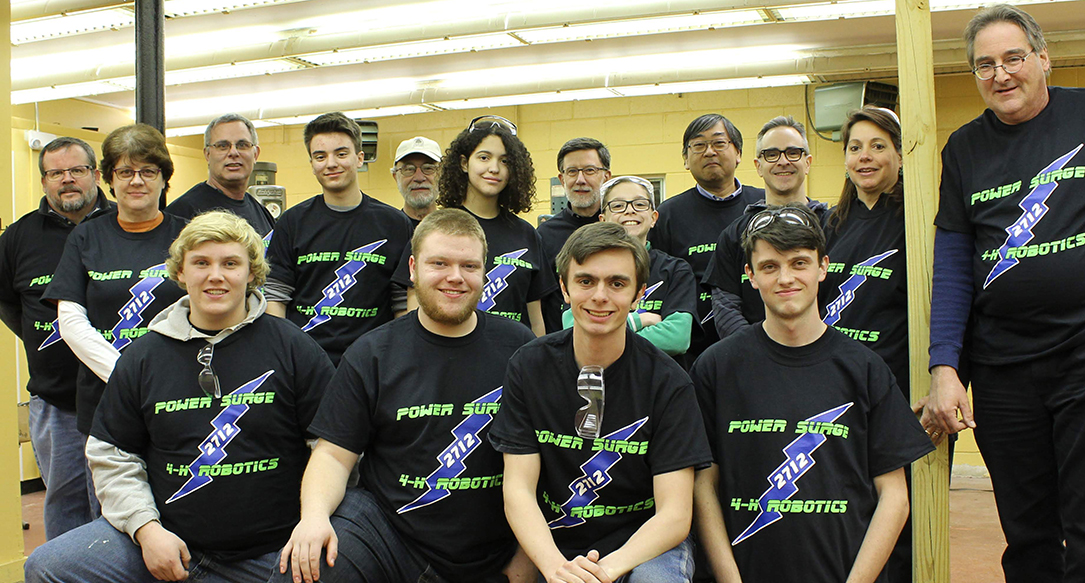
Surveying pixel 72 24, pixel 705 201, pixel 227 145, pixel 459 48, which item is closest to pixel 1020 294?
pixel 705 201

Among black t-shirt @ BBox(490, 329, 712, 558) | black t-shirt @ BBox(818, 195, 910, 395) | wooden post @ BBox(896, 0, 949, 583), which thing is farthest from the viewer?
black t-shirt @ BBox(818, 195, 910, 395)

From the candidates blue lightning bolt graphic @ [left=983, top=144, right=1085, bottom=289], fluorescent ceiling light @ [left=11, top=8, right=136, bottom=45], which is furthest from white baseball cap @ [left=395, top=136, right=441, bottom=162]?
fluorescent ceiling light @ [left=11, top=8, right=136, bottom=45]

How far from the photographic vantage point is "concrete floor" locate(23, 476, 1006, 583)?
3.76m

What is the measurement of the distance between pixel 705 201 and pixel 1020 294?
1.29 meters

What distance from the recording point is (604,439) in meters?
1.99

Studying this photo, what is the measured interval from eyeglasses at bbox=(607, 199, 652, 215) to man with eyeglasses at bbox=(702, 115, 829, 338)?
0.27m

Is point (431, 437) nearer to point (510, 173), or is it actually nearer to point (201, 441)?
point (201, 441)

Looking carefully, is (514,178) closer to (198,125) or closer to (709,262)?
(709,262)

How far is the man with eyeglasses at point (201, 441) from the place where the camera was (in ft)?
6.77

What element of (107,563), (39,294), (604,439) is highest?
(39,294)

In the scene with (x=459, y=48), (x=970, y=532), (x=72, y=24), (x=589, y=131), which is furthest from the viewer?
(x=589, y=131)

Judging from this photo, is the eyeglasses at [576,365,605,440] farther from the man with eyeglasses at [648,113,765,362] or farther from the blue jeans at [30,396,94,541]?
the blue jeans at [30,396,94,541]

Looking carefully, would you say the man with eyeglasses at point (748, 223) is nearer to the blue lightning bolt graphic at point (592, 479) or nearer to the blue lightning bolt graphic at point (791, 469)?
the blue lightning bolt graphic at point (791, 469)

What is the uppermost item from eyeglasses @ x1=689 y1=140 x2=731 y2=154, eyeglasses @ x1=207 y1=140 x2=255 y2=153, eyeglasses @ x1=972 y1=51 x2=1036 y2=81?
eyeglasses @ x1=207 y1=140 x2=255 y2=153
